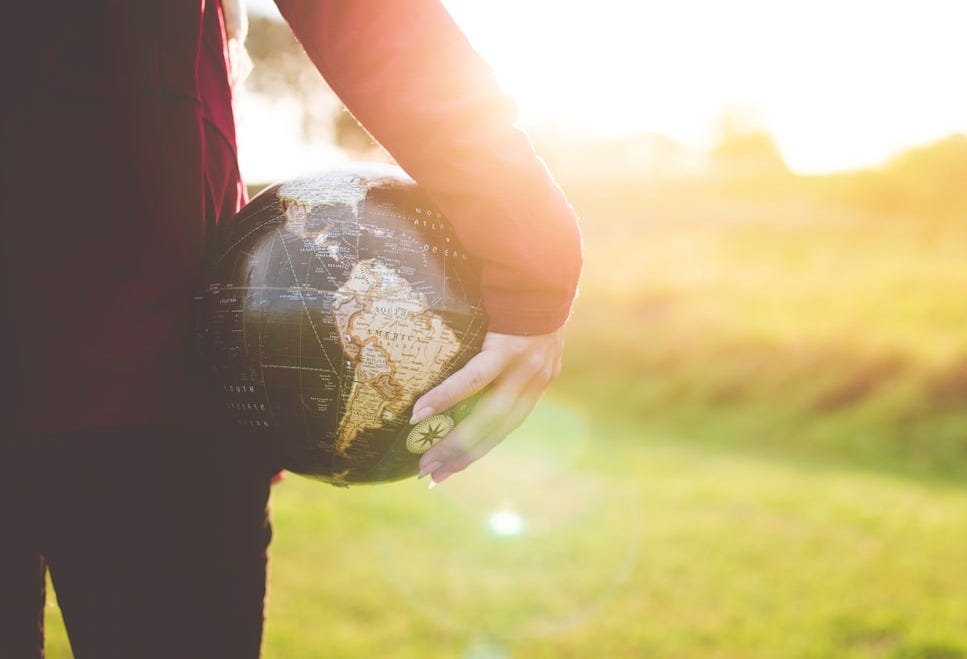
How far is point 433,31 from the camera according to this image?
1.62 meters

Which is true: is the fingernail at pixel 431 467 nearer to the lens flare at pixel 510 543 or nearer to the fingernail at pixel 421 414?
the fingernail at pixel 421 414

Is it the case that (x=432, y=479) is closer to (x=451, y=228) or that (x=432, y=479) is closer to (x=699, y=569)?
(x=451, y=228)

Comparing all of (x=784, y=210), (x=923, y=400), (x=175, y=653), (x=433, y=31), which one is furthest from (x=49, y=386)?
(x=784, y=210)

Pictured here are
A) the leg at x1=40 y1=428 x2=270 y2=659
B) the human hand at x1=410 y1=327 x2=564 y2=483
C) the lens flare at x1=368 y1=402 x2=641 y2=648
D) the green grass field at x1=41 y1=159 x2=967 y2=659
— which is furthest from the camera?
the lens flare at x1=368 y1=402 x2=641 y2=648

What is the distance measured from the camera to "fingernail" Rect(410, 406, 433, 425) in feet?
5.94

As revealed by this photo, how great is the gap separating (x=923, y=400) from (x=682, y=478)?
4.32m

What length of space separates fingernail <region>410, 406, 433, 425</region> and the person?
0.22 metres

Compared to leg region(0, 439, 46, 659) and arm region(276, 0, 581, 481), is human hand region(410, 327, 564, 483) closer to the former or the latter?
arm region(276, 0, 581, 481)

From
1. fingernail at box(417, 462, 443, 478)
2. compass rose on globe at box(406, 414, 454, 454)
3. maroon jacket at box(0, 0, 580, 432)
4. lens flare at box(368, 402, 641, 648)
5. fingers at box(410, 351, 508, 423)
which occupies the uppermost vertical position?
maroon jacket at box(0, 0, 580, 432)

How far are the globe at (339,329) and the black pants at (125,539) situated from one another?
0.21 metres

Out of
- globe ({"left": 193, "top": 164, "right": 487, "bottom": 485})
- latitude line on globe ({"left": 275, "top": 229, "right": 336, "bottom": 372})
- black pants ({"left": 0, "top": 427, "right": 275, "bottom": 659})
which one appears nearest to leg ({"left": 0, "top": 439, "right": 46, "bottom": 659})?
black pants ({"left": 0, "top": 427, "right": 275, "bottom": 659})

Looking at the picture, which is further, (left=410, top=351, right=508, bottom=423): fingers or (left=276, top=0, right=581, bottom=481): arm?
(left=410, top=351, right=508, bottom=423): fingers

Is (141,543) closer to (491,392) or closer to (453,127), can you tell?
(491,392)

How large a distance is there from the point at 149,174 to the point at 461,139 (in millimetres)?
573
